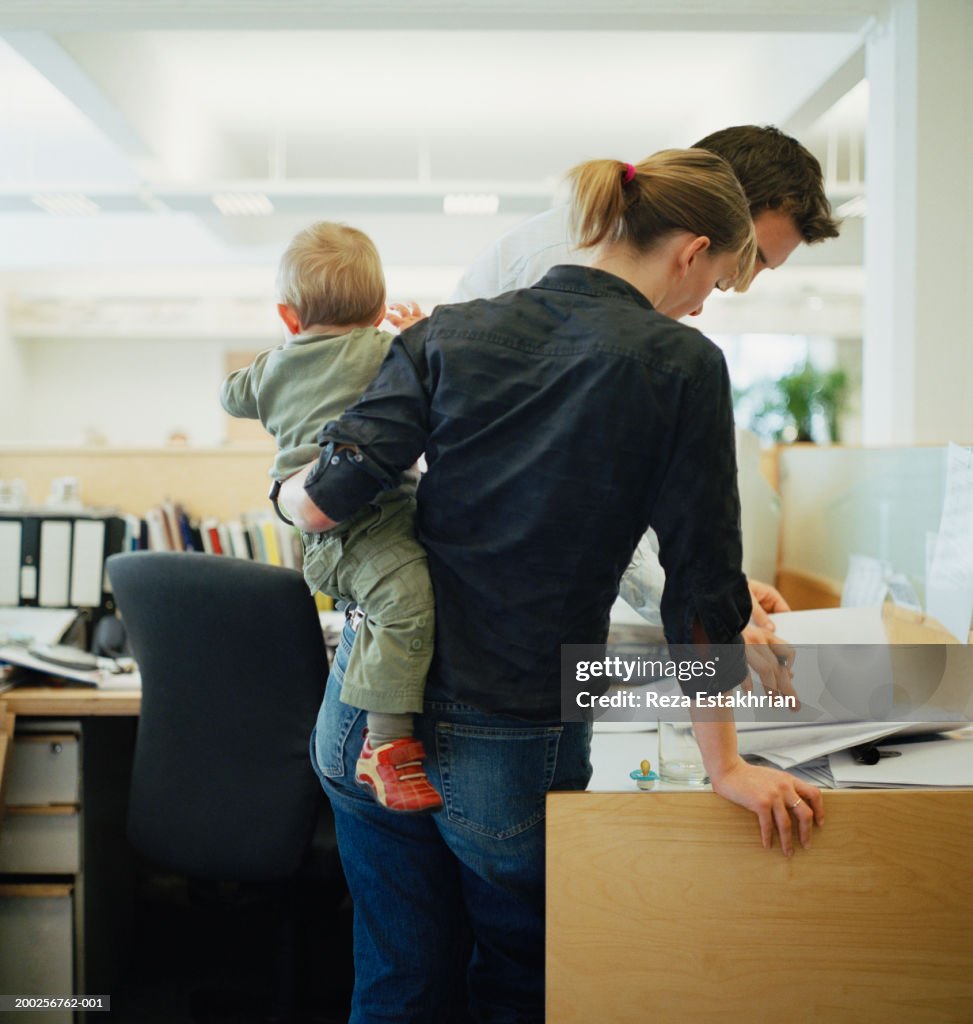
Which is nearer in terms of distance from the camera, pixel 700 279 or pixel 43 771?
pixel 700 279

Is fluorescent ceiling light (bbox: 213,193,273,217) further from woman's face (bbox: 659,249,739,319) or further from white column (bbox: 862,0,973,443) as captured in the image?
woman's face (bbox: 659,249,739,319)

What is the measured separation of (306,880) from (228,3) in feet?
8.24

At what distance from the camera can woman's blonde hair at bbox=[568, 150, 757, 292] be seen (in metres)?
0.95

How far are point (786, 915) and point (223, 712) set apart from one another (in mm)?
1055

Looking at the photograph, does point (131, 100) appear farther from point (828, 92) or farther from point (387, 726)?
point (387, 726)

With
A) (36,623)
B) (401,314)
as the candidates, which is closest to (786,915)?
(401,314)

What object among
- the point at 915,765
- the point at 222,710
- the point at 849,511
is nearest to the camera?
the point at 915,765

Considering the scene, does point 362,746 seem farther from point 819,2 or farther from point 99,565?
point 819,2

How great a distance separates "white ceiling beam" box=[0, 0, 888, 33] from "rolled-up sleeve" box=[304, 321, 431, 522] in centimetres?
236

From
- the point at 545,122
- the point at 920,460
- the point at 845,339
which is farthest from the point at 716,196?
the point at 845,339

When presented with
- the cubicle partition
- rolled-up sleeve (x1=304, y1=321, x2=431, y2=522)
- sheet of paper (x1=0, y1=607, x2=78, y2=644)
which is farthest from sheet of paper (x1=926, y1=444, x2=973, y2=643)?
sheet of paper (x1=0, y1=607, x2=78, y2=644)

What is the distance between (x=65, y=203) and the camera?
4992 mm

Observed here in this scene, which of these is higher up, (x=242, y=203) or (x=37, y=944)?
(x=242, y=203)

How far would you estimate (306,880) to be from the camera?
6.15 ft
